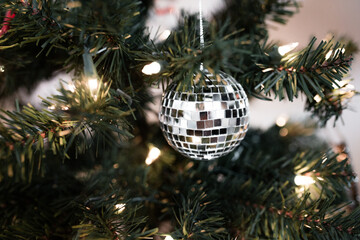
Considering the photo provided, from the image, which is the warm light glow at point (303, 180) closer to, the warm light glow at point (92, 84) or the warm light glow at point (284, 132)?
the warm light glow at point (284, 132)

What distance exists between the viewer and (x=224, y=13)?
0.45 m

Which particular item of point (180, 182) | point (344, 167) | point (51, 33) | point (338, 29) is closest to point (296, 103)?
point (338, 29)

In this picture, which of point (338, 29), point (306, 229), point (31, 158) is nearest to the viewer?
point (31, 158)

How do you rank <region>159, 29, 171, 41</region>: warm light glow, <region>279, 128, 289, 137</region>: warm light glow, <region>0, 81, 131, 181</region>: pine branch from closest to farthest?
<region>0, 81, 131, 181</region>: pine branch → <region>159, 29, 171, 41</region>: warm light glow → <region>279, 128, 289, 137</region>: warm light glow

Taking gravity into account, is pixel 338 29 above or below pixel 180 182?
above

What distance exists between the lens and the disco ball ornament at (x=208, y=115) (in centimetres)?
28

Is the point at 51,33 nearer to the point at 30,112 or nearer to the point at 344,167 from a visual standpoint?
the point at 30,112

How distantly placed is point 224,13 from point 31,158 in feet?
1.25

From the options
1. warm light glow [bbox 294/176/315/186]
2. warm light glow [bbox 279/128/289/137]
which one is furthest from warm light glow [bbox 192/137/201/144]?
warm light glow [bbox 279/128/289/137]

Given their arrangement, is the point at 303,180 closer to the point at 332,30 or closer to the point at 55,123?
the point at 55,123

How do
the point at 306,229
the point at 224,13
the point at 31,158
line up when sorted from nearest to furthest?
the point at 31,158 → the point at 306,229 → the point at 224,13

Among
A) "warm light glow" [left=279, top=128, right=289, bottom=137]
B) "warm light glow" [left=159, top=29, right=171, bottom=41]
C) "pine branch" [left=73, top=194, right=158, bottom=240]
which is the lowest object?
"warm light glow" [left=279, top=128, right=289, bottom=137]

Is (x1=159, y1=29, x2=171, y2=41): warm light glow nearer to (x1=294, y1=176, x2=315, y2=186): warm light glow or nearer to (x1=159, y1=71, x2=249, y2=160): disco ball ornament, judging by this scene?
(x1=159, y1=71, x2=249, y2=160): disco ball ornament

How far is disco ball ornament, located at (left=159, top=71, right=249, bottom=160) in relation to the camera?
11.0 inches
